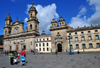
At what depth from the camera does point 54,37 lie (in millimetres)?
43062

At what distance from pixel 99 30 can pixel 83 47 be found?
940cm

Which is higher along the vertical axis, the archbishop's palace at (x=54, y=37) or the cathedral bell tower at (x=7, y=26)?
the cathedral bell tower at (x=7, y=26)

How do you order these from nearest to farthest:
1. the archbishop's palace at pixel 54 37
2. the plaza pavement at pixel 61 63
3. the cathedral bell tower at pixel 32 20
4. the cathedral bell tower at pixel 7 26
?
the plaza pavement at pixel 61 63
the archbishop's palace at pixel 54 37
the cathedral bell tower at pixel 32 20
the cathedral bell tower at pixel 7 26

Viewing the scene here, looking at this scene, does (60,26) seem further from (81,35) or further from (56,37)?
(81,35)

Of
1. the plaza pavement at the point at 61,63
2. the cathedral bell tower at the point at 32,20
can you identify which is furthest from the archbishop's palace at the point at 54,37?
the plaza pavement at the point at 61,63

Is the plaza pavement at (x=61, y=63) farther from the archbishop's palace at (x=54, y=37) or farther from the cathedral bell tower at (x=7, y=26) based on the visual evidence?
the cathedral bell tower at (x=7, y=26)

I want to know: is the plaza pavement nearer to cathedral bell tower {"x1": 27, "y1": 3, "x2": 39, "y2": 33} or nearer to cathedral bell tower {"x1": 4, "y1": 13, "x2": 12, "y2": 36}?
cathedral bell tower {"x1": 27, "y1": 3, "x2": 39, "y2": 33}

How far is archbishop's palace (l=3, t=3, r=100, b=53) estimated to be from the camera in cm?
3612

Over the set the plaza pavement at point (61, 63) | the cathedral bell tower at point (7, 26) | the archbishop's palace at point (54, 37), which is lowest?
the plaza pavement at point (61, 63)

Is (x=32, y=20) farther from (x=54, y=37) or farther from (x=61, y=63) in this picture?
(x=61, y=63)

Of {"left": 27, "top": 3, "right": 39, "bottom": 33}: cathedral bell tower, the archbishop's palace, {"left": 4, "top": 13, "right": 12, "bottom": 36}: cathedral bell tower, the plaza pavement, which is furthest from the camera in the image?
{"left": 4, "top": 13, "right": 12, "bottom": 36}: cathedral bell tower

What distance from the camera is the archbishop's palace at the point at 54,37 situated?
119 ft

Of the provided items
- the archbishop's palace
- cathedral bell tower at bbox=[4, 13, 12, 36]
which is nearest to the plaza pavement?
the archbishop's palace

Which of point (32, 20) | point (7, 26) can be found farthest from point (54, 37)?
point (7, 26)
